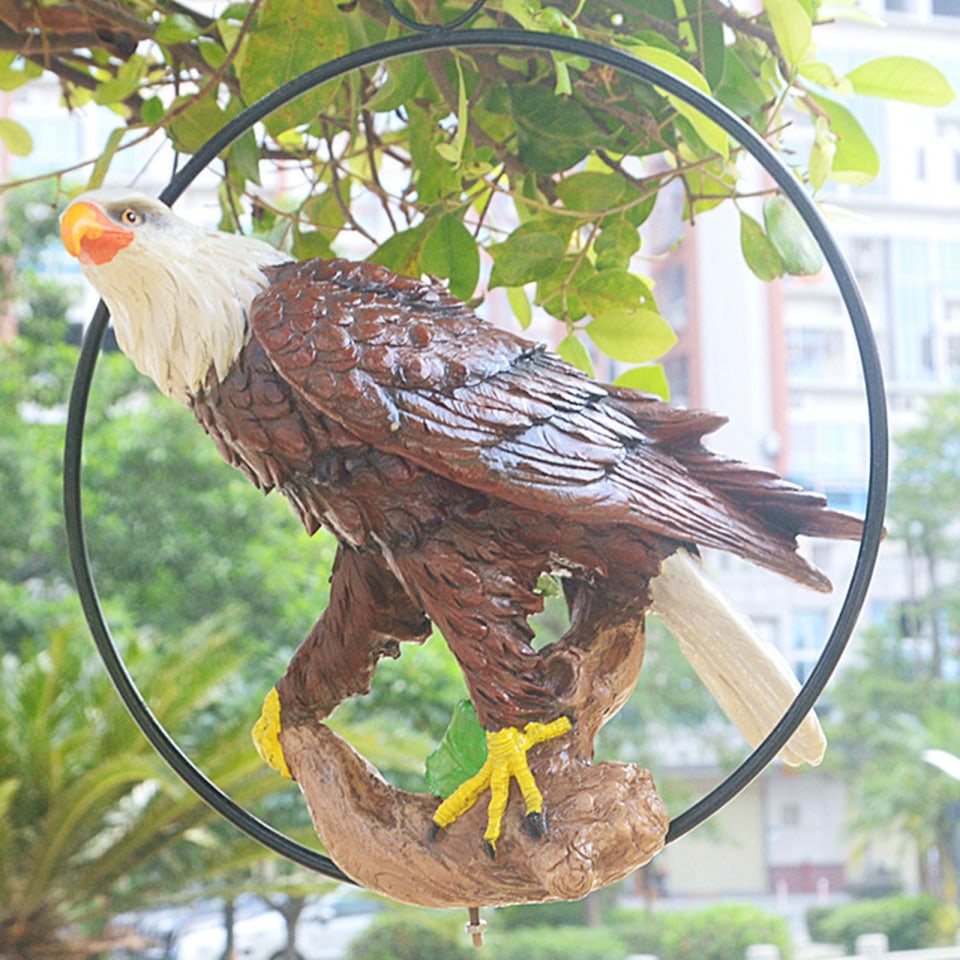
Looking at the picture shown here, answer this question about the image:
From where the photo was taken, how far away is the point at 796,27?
441 mm

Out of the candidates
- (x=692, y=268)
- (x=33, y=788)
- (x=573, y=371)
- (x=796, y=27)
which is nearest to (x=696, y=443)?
(x=573, y=371)

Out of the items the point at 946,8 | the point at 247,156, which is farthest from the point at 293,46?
the point at 946,8

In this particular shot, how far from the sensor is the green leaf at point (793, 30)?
441 millimetres

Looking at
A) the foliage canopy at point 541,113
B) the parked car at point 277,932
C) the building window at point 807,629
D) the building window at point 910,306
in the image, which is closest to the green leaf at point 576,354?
the foliage canopy at point 541,113

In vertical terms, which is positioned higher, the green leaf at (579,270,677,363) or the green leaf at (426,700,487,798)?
the green leaf at (579,270,677,363)

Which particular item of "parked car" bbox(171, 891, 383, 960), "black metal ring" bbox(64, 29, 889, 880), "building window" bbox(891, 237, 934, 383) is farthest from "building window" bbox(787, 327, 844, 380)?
"black metal ring" bbox(64, 29, 889, 880)

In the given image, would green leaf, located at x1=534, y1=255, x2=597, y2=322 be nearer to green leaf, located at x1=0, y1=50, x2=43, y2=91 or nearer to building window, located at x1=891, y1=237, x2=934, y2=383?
green leaf, located at x1=0, y1=50, x2=43, y2=91

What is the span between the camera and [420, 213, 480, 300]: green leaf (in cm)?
51

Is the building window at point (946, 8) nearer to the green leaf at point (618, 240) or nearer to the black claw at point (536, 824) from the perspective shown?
the green leaf at point (618, 240)

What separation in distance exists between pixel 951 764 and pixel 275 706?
50cm

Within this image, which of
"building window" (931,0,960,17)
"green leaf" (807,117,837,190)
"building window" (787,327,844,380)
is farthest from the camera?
"building window" (931,0,960,17)

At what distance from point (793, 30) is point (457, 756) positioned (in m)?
0.29

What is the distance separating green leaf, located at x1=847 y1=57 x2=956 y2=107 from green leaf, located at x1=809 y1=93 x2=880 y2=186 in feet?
0.04

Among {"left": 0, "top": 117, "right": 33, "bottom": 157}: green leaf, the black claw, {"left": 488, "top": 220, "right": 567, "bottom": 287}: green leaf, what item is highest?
{"left": 0, "top": 117, "right": 33, "bottom": 157}: green leaf
